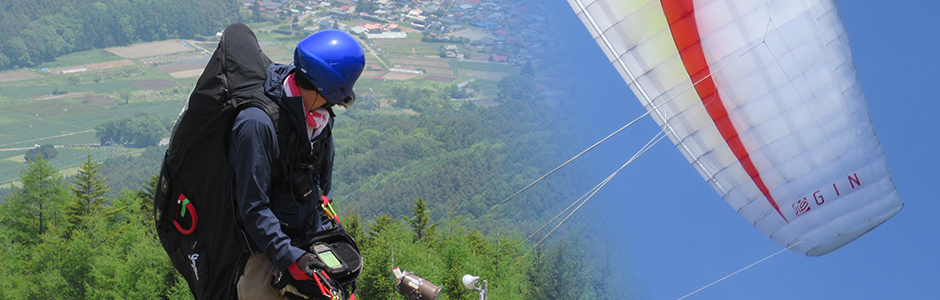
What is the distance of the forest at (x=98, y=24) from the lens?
488 ft

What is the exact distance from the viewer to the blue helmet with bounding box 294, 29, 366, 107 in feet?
10.3

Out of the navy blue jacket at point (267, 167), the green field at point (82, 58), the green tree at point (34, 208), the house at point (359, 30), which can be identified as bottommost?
the house at point (359, 30)

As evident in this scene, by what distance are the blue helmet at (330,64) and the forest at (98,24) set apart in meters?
153

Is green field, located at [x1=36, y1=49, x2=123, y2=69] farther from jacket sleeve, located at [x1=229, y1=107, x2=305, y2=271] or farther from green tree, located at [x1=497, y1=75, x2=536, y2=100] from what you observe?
jacket sleeve, located at [x1=229, y1=107, x2=305, y2=271]

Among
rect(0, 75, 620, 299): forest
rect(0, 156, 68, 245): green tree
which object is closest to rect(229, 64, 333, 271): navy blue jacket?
rect(0, 75, 620, 299): forest

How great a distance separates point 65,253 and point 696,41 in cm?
3800

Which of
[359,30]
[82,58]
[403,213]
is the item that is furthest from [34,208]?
[82,58]

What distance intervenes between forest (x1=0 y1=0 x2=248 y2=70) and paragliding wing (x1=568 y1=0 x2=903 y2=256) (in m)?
148

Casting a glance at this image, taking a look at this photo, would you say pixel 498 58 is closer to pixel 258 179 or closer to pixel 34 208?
pixel 34 208

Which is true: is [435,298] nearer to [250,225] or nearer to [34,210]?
[250,225]

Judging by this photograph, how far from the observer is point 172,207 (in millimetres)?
3273

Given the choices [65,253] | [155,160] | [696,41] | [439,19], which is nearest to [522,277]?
[65,253]

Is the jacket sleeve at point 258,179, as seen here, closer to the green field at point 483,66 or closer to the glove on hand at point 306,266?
the glove on hand at point 306,266

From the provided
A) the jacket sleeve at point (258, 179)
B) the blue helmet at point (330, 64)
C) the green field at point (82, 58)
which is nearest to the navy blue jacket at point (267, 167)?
the jacket sleeve at point (258, 179)
